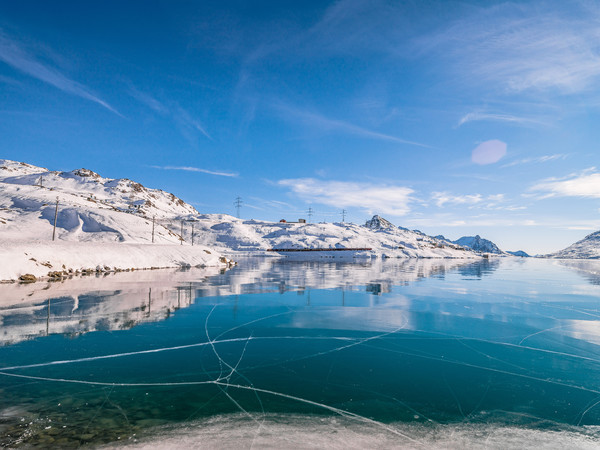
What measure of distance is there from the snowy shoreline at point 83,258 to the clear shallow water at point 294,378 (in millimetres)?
16722

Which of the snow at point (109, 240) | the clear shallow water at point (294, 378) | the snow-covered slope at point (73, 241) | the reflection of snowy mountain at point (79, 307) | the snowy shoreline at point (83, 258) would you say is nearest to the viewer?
the clear shallow water at point (294, 378)

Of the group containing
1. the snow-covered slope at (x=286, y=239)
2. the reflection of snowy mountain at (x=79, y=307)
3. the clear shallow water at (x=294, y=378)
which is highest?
the snow-covered slope at (x=286, y=239)

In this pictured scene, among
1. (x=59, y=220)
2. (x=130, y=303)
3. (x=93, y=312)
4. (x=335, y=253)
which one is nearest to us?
(x=93, y=312)

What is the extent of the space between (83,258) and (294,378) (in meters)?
42.2

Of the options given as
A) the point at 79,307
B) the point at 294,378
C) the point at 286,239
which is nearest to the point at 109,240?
the point at 79,307

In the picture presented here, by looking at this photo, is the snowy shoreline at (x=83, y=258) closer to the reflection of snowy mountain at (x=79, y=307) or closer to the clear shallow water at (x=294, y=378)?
the reflection of snowy mountain at (x=79, y=307)

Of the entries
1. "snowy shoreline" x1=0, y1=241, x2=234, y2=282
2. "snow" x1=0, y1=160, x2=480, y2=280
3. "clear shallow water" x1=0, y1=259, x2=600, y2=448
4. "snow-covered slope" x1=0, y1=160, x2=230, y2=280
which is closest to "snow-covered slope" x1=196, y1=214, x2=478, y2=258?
"snow" x1=0, y1=160, x2=480, y2=280

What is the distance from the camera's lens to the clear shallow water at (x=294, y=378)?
624 centimetres

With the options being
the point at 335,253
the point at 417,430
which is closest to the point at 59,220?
the point at 417,430

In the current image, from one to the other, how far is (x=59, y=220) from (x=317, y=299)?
81.0m

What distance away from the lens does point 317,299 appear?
2347cm

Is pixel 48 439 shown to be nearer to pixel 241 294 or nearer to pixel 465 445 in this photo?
pixel 465 445

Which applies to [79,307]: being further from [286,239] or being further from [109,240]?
[286,239]

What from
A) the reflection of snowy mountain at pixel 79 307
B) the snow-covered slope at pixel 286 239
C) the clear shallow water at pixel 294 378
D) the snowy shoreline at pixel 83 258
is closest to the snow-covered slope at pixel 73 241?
the snowy shoreline at pixel 83 258
